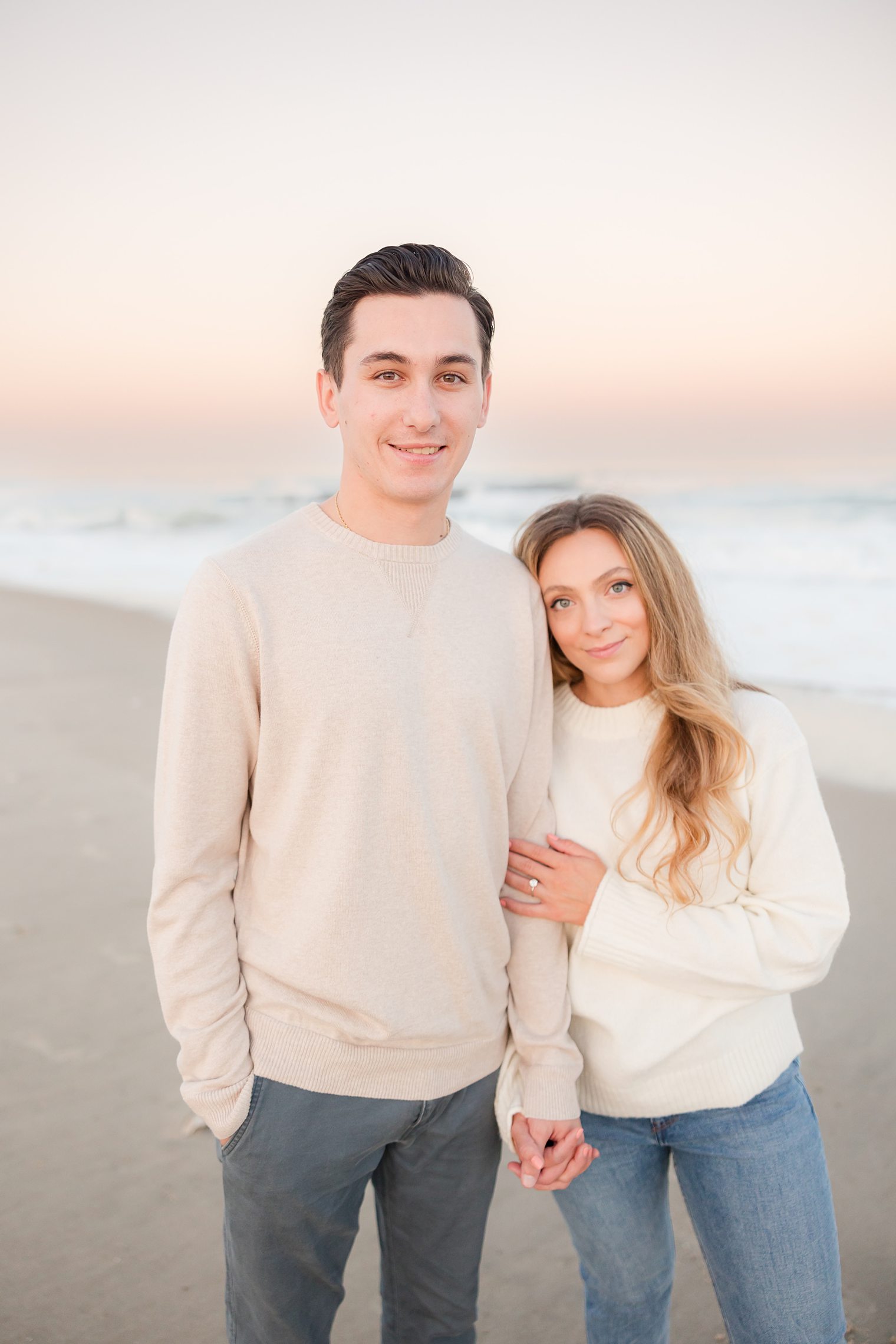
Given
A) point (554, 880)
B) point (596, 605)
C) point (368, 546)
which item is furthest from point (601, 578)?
point (554, 880)

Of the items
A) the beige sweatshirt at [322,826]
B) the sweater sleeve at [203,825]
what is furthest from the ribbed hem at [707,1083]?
the sweater sleeve at [203,825]

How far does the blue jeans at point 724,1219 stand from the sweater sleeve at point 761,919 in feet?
0.92

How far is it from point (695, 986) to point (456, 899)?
0.55 metres

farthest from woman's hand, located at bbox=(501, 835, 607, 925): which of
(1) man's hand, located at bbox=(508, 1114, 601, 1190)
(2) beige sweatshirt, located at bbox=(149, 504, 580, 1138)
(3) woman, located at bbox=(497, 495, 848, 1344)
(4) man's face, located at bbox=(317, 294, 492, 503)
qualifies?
(4) man's face, located at bbox=(317, 294, 492, 503)

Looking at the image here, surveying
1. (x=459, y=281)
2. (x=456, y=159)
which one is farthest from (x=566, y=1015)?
(x=456, y=159)

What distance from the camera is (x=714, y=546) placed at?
54.4 feet

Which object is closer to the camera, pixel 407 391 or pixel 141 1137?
pixel 407 391

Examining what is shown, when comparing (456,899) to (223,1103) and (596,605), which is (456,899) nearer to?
(223,1103)

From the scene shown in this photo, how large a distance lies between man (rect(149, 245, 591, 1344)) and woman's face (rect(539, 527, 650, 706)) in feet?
0.73

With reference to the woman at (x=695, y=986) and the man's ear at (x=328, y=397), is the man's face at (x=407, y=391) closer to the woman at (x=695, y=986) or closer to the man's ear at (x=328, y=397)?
the man's ear at (x=328, y=397)

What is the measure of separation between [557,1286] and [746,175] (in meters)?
11.4

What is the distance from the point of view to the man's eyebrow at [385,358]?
1706 mm

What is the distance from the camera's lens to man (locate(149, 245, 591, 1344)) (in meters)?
1.59

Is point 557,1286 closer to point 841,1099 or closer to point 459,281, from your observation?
point 841,1099
